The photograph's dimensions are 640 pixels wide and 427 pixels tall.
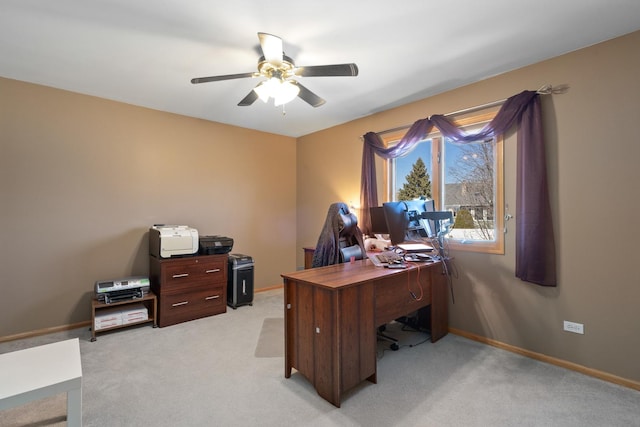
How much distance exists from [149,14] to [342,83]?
5.88 ft

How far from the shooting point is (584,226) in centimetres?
244

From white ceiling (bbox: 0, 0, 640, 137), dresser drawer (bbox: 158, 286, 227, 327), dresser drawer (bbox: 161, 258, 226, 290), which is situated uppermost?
white ceiling (bbox: 0, 0, 640, 137)

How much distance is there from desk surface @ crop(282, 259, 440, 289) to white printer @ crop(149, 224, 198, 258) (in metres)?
1.82

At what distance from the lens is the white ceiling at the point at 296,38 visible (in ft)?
6.56

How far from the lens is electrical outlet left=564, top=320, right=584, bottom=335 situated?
2.45 meters

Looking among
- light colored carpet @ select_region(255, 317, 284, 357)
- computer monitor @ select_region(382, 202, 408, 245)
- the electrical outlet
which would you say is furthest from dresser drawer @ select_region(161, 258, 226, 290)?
the electrical outlet

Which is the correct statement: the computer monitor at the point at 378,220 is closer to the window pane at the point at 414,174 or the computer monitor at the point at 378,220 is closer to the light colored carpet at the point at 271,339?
the window pane at the point at 414,174

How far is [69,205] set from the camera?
10.9 feet

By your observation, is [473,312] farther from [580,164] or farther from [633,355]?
[580,164]

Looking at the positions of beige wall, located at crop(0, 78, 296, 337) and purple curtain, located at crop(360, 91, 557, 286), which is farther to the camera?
beige wall, located at crop(0, 78, 296, 337)

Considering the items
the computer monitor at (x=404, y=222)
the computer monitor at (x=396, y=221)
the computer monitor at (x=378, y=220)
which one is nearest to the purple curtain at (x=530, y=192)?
the computer monitor at (x=404, y=222)

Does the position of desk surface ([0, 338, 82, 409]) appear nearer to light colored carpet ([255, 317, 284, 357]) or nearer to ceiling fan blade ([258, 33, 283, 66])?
light colored carpet ([255, 317, 284, 357])

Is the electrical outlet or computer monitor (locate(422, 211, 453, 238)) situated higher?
computer monitor (locate(422, 211, 453, 238))

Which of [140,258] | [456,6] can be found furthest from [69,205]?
[456,6]
